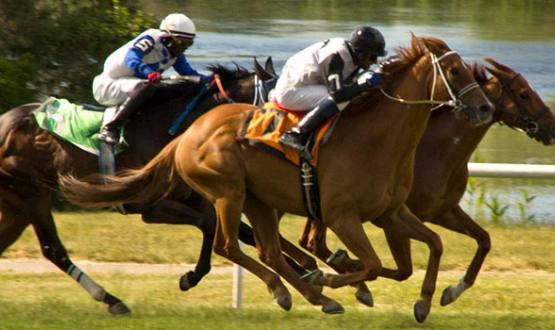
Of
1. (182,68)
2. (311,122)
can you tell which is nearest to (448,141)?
(311,122)

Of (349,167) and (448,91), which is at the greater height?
(448,91)

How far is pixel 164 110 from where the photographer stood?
960cm

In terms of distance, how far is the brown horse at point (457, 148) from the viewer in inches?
372

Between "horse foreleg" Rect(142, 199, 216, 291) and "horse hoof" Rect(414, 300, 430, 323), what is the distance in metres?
1.50

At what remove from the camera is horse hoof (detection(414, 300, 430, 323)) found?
8.70m

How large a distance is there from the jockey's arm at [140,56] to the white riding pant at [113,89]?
0.19 ft

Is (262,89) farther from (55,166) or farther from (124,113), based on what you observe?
(55,166)

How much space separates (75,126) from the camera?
955 cm

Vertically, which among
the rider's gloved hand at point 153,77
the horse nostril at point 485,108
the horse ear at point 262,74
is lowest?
the horse ear at point 262,74

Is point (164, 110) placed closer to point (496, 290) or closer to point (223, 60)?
point (496, 290)

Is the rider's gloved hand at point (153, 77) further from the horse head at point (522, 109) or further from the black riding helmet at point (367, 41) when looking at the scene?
the horse head at point (522, 109)

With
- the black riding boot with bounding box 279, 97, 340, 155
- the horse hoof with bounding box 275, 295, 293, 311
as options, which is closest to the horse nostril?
the black riding boot with bounding box 279, 97, 340, 155

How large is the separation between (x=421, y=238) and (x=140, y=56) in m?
2.37

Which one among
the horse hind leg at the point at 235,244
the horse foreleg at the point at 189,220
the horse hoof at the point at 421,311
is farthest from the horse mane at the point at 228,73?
the horse hoof at the point at 421,311
